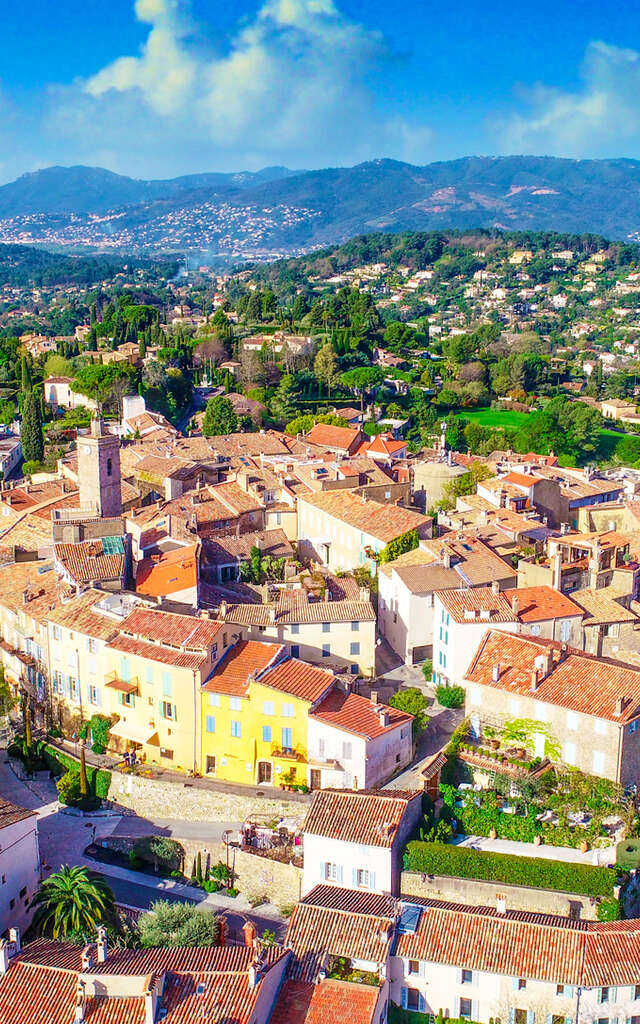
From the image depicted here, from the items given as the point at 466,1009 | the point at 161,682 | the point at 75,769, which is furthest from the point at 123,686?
the point at 466,1009

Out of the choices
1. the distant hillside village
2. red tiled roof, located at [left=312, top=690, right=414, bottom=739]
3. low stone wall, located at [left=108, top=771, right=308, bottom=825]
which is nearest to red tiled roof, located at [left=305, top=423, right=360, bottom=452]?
the distant hillside village

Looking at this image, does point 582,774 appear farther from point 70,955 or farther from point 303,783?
point 70,955

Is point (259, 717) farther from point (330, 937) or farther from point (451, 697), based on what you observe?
point (330, 937)

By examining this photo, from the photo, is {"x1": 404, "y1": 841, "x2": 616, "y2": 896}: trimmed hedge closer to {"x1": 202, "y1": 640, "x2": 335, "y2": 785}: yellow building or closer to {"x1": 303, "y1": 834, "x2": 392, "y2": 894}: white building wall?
{"x1": 303, "y1": 834, "x2": 392, "y2": 894}: white building wall

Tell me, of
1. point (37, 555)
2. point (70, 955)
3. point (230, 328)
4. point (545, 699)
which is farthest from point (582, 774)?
point (230, 328)

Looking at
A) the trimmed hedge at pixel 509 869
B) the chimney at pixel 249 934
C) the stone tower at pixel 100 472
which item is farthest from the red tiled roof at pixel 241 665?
the stone tower at pixel 100 472

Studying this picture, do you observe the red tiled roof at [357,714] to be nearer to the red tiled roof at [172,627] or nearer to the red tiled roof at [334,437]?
the red tiled roof at [172,627]
